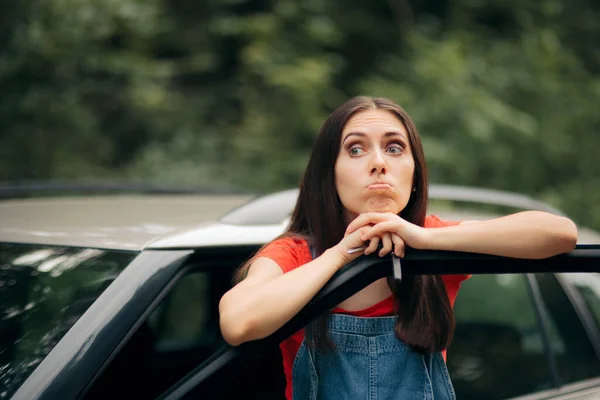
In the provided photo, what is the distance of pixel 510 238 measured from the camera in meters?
1.37

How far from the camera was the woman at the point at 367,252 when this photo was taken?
1.34 metres

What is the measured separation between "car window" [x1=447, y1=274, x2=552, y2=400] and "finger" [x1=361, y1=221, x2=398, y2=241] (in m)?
1.19

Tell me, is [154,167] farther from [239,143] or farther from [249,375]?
[249,375]

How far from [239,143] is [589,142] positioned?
12.4 feet

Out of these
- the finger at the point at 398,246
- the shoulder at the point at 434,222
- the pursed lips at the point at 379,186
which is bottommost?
the finger at the point at 398,246

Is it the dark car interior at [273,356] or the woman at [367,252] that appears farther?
the dark car interior at [273,356]

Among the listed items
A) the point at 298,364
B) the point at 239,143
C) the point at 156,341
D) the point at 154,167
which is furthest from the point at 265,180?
the point at 298,364

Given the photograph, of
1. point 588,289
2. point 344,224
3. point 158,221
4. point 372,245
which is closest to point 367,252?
point 372,245

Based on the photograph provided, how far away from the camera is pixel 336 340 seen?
4.78 feet

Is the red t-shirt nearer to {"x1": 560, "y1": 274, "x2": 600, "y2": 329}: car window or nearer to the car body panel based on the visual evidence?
the car body panel

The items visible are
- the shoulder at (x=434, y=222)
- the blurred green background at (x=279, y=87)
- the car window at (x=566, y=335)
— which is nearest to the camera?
the shoulder at (x=434, y=222)

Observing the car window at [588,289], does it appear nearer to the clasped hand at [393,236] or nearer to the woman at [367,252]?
the woman at [367,252]

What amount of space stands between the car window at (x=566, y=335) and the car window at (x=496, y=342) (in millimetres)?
55

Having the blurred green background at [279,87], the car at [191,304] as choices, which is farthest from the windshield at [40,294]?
the blurred green background at [279,87]
